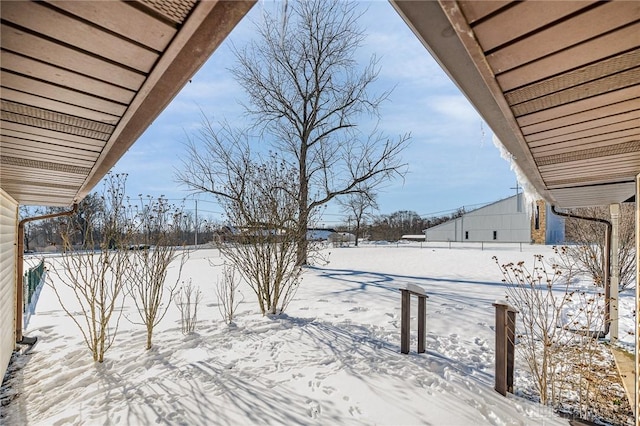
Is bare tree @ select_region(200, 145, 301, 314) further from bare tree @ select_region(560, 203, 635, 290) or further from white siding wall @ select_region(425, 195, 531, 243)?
white siding wall @ select_region(425, 195, 531, 243)

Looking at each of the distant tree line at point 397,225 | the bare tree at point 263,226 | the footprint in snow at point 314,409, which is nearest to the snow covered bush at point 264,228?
the bare tree at point 263,226

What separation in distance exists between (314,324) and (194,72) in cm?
406

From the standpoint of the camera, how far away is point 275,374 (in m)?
3.03

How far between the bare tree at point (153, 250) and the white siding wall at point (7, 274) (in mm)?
1257

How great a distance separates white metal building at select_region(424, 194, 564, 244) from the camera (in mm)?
20859

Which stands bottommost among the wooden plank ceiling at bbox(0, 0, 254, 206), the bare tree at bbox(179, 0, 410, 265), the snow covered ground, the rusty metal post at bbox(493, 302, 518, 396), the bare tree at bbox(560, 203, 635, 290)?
the snow covered ground

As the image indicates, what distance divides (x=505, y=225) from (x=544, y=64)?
26066 millimetres

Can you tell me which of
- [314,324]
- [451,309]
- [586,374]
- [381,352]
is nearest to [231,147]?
[314,324]

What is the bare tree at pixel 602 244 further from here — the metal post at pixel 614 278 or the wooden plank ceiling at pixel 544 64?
the wooden plank ceiling at pixel 544 64

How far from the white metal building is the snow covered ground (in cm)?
1813

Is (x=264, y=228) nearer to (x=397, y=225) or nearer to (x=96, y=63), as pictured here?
(x=96, y=63)

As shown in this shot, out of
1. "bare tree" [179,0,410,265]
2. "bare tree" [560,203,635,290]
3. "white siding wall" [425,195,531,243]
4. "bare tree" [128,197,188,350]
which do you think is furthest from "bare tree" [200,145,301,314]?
"white siding wall" [425,195,531,243]

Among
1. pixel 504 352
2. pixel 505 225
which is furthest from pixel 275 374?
pixel 505 225

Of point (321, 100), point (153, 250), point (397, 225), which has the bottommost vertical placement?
point (153, 250)
